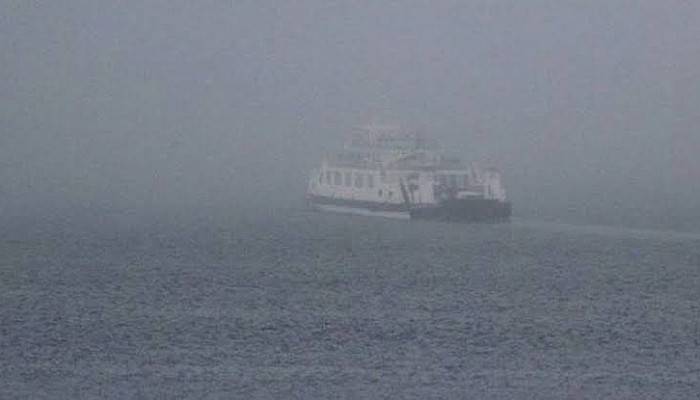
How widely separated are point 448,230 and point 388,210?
125 inches

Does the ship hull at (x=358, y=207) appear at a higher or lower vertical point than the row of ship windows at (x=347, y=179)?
lower

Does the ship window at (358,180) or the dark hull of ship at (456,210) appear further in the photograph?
the ship window at (358,180)

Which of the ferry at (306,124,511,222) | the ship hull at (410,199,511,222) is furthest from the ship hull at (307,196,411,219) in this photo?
the ship hull at (410,199,511,222)

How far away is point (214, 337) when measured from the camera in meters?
26.2

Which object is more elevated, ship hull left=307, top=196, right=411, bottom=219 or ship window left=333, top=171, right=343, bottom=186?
ship window left=333, top=171, right=343, bottom=186

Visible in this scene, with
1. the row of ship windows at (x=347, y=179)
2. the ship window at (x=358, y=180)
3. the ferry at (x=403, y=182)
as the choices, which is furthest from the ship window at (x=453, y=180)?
the ship window at (x=358, y=180)

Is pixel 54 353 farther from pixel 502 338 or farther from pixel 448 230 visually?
pixel 448 230

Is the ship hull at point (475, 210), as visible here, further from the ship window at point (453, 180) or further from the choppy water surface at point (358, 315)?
the ship window at point (453, 180)

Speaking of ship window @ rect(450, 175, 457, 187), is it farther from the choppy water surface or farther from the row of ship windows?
the row of ship windows

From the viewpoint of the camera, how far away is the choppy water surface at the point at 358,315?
21.3 metres

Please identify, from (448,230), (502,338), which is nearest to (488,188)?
(448,230)

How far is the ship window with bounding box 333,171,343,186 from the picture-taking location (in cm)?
5575

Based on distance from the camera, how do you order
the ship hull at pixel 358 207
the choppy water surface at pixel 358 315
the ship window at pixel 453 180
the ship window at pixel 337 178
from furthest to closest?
the ship window at pixel 337 178 → the ship hull at pixel 358 207 → the ship window at pixel 453 180 → the choppy water surface at pixel 358 315

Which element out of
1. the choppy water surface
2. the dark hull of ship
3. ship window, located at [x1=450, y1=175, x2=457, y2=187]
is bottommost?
the choppy water surface
